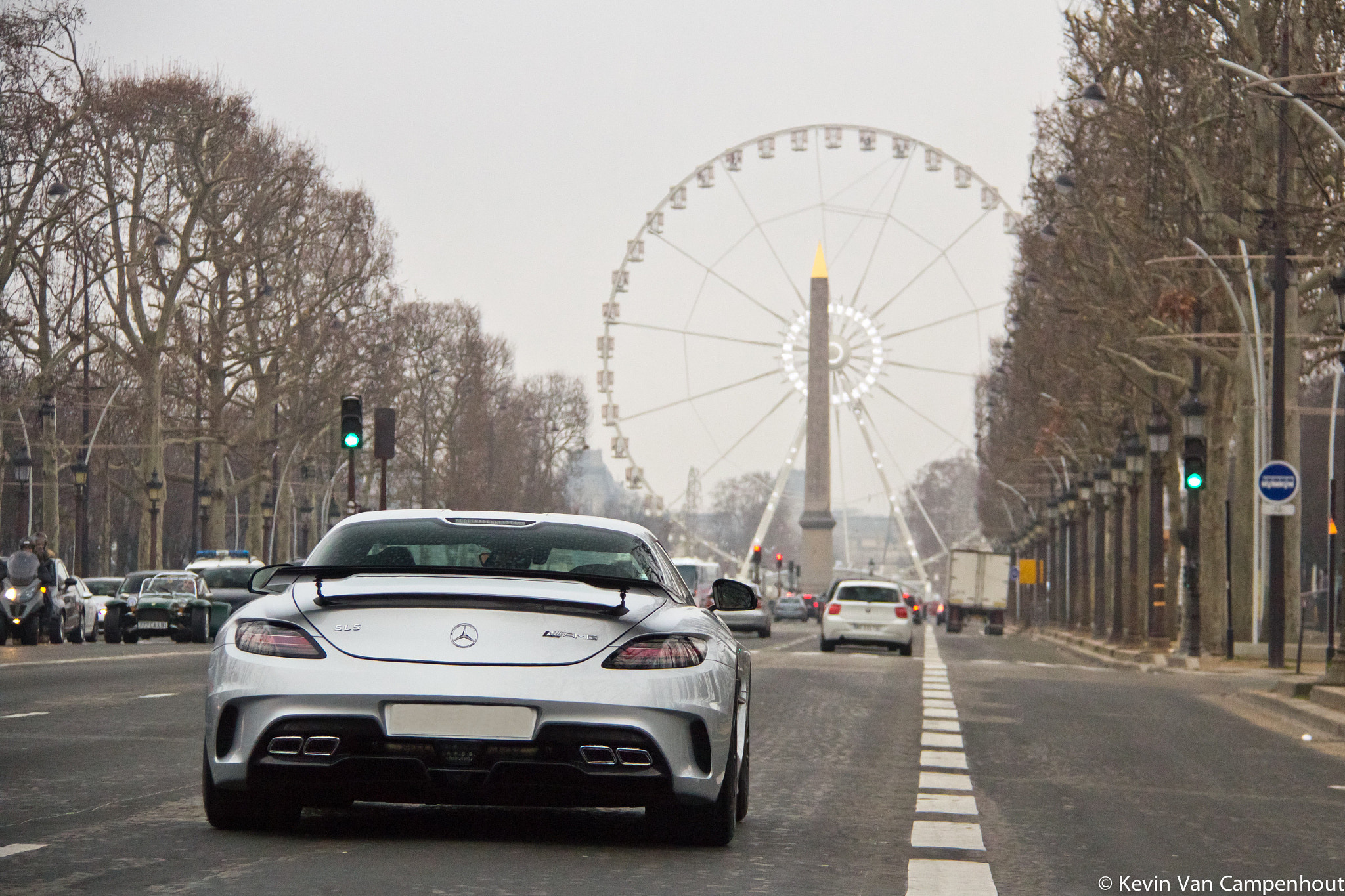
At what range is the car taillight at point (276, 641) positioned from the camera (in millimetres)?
7273

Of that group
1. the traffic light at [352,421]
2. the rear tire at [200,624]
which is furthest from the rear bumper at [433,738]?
the rear tire at [200,624]

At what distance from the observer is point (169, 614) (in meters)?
37.7

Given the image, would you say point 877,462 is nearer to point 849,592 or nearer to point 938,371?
point 938,371

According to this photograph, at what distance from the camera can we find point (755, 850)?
8086 mm

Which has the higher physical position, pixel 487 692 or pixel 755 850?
pixel 487 692

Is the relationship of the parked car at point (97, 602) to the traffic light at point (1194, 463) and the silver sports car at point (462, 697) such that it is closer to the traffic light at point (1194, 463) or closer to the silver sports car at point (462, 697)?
the traffic light at point (1194, 463)

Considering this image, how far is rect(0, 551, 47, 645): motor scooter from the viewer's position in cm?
3058

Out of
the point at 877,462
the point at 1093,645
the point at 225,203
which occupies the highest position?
the point at 225,203

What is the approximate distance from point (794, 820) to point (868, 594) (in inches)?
1119

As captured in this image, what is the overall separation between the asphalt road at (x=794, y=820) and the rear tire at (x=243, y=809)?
0.24 ft

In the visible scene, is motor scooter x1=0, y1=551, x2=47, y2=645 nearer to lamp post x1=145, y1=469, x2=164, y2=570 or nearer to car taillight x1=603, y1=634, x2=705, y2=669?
car taillight x1=603, y1=634, x2=705, y2=669

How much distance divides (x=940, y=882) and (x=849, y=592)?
1192 inches

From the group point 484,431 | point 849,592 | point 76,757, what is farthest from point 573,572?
point 484,431

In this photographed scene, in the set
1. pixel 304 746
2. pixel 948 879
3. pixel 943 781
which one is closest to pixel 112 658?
pixel 943 781
